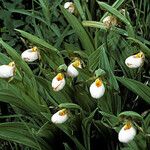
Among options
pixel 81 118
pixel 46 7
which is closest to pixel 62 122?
pixel 81 118

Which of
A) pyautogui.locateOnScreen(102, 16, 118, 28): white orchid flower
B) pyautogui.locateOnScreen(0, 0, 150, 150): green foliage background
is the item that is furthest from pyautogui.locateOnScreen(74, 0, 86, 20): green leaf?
pyautogui.locateOnScreen(102, 16, 118, 28): white orchid flower

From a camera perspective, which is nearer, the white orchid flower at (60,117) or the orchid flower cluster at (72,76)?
the orchid flower cluster at (72,76)

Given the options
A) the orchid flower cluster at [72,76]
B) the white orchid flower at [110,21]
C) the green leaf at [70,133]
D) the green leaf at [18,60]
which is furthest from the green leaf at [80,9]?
the green leaf at [70,133]

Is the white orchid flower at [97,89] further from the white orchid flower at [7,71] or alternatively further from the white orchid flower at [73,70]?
the white orchid flower at [7,71]

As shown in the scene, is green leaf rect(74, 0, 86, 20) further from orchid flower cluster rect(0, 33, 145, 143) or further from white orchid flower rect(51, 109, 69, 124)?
white orchid flower rect(51, 109, 69, 124)

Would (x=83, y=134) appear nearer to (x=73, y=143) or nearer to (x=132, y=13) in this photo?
(x=73, y=143)
